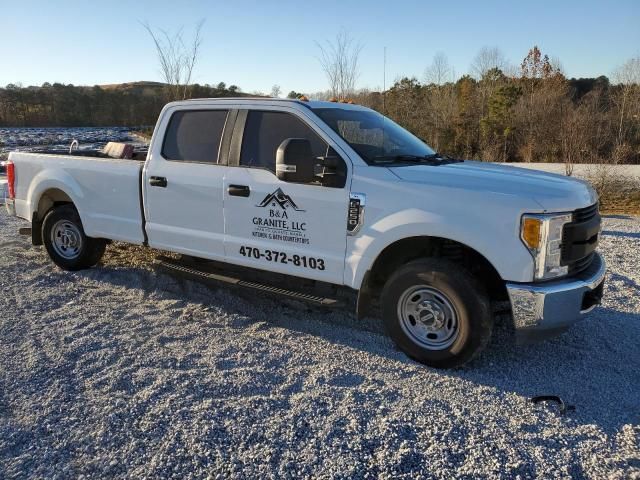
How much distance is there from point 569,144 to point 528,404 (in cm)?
1944

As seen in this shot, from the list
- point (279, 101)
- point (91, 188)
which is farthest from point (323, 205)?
point (91, 188)

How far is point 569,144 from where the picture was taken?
2039 centimetres

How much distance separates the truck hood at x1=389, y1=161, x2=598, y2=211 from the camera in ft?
A: 11.7

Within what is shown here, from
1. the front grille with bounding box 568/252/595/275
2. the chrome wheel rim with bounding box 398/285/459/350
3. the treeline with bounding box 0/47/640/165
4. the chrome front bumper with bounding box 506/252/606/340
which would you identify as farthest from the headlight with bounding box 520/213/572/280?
the treeline with bounding box 0/47/640/165

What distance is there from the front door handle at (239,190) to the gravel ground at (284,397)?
1.19 meters

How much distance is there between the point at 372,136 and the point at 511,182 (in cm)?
134

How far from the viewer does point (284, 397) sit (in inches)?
137

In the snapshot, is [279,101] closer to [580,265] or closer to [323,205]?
[323,205]

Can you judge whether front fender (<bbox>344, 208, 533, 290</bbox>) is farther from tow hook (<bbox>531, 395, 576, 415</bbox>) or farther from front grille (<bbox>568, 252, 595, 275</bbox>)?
tow hook (<bbox>531, 395, 576, 415</bbox>)

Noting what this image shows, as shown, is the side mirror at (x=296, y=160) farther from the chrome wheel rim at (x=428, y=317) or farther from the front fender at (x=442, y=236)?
the chrome wheel rim at (x=428, y=317)

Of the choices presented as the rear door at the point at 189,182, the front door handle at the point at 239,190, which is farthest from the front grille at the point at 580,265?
the rear door at the point at 189,182

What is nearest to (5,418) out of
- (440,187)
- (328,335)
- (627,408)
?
(328,335)

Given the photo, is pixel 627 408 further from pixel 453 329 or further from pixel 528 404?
pixel 453 329

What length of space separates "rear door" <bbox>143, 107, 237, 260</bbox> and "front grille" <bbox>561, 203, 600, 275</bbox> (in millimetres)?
2826
